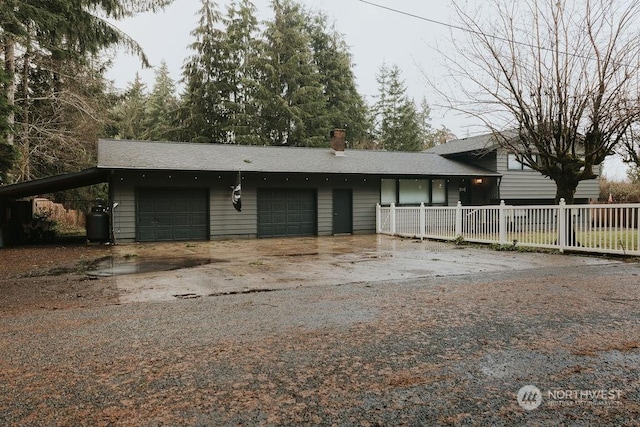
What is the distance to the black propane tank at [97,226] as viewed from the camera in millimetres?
13602

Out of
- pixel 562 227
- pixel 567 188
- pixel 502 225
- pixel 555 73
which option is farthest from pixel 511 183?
pixel 562 227

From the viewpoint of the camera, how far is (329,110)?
3356cm

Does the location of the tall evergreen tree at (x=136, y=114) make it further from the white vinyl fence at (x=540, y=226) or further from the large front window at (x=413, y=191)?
the white vinyl fence at (x=540, y=226)

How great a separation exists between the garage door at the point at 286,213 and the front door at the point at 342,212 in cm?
89

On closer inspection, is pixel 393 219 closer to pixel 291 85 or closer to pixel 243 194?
pixel 243 194

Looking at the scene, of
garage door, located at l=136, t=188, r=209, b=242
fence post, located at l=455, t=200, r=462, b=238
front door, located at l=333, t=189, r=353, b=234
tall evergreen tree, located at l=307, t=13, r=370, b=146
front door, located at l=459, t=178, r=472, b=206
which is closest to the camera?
fence post, located at l=455, t=200, r=462, b=238

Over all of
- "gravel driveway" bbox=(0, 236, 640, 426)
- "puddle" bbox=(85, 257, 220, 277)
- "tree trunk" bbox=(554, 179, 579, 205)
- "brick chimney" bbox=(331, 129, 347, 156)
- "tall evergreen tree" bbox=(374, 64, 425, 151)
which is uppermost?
"tall evergreen tree" bbox=(374, 64, 425, 151)

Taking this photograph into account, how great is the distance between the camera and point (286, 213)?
55.0 ft

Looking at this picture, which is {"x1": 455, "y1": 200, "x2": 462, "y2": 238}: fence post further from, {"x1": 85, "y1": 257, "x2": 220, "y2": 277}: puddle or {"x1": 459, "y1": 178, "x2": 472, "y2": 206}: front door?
{"x1": 459, "y1": 178, "x2": 472, "y2": 206}: front door

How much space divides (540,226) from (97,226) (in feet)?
42.8

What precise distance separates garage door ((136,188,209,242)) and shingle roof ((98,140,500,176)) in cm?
115

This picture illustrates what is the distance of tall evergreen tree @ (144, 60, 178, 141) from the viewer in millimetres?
29719

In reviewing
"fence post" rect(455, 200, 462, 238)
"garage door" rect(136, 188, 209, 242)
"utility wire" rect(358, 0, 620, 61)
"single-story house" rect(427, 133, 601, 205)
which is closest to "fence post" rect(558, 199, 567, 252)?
"fence post" rect(455, 200, 462, 238)

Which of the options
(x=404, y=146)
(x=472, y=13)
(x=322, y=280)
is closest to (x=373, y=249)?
(x=322, y=280)
